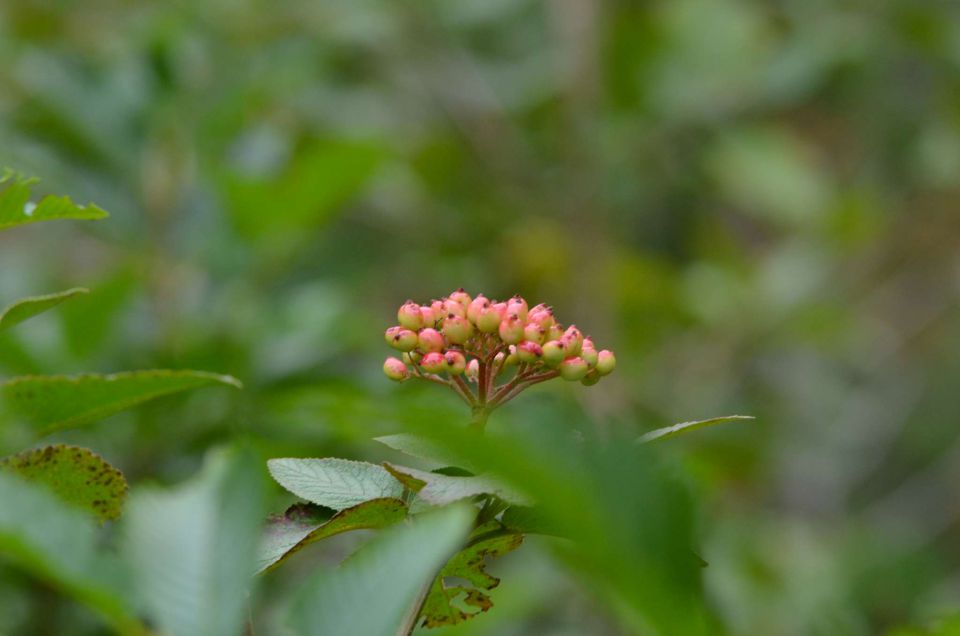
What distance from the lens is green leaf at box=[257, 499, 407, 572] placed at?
1.38 feet

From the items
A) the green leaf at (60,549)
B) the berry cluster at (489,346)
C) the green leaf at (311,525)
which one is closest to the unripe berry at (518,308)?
the berry cluster at (489,346)

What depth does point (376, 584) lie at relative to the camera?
1.08 feet

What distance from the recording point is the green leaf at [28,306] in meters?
0.46

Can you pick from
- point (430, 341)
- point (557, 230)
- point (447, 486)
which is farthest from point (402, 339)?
point (557, 230)

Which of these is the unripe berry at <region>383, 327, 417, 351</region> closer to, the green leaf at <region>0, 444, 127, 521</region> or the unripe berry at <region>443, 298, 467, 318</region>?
the unripe berry at <region>443, 298, 467, 318</region>

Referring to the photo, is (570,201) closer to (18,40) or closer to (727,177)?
(727,177)

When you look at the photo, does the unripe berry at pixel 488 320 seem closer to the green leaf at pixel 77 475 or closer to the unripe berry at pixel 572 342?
the unripe berry at pixel 572 342

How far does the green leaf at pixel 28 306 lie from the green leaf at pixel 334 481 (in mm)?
101

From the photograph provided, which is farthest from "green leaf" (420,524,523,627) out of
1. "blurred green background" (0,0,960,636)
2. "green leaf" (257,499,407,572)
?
"blurred green background" (0,0,960,636)

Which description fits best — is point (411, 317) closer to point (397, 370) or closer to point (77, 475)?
Result: point (397, 370)

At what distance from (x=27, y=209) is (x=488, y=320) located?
0.61ft

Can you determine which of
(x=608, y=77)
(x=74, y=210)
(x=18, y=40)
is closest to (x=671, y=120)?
(x=608, y=77)

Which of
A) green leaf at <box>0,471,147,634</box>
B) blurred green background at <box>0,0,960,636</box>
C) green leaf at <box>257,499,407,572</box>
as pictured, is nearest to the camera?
green leaf at <box>0,471,147,634</box>

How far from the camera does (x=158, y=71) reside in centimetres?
135
